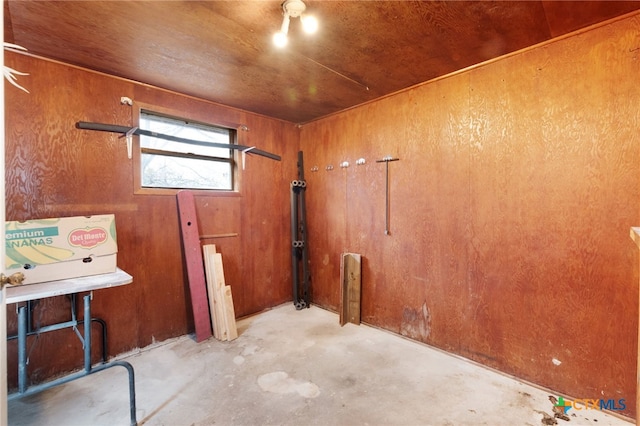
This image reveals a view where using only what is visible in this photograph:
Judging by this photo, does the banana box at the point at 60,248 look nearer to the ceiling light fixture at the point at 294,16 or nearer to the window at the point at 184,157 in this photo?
the window at the point at 184,157

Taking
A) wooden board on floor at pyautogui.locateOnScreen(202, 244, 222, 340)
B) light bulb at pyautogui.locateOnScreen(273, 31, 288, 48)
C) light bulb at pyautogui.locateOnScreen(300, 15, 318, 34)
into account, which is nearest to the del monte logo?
wooden board on floor at pyautogui.locateOnScreen(202, 244, 222, 340)

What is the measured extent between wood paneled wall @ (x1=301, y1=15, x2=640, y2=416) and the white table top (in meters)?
2.22

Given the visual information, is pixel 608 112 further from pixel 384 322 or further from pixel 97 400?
pixel 97 400

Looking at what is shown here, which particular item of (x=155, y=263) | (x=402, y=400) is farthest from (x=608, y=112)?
(x=155, y=263)

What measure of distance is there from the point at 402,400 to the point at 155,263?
231 cm

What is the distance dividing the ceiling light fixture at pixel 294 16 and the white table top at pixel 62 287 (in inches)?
66.1

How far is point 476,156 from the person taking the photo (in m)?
2.29

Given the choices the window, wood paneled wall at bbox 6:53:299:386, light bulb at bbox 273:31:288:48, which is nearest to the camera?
light bulb at bbox 273:31:288:48

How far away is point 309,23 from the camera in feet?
5.47

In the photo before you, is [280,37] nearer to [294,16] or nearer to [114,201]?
[294,16]

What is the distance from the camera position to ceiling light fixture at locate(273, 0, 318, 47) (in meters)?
1.55

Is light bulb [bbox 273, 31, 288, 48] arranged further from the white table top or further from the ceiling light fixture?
the white table top

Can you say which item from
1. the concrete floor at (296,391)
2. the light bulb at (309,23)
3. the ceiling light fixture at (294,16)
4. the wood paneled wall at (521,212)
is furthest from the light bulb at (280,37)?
the concrete floor at (296,391)

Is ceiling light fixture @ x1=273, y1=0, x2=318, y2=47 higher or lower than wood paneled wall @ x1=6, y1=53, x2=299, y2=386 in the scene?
higher
